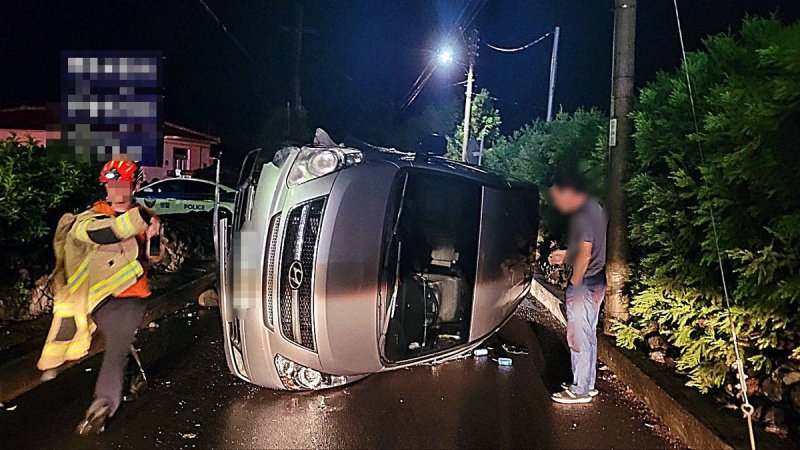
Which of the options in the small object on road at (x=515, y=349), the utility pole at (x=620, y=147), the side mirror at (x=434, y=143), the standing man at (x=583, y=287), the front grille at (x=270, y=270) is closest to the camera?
the front grille at (x=270, y=270)

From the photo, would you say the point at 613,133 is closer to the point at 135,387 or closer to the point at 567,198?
the point at 567,198

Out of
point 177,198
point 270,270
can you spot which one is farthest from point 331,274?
point 177,198

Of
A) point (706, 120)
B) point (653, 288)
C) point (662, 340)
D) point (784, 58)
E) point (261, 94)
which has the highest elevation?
point (261, 94)

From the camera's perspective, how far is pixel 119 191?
15.3 ft

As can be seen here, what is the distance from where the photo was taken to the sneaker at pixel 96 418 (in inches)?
180

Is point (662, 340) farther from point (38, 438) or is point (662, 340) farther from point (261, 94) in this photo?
point (261, 94)

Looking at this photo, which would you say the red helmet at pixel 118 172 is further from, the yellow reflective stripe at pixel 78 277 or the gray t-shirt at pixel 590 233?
the gray t-shirt at pixel 590 233

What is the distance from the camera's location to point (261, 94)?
119 feet

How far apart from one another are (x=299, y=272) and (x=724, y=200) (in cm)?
295

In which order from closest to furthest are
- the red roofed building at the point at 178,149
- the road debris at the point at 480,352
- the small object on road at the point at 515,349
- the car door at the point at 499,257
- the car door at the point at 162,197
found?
the car door at the point at 499,257
the road debris at the point at 480,352
the small object on road at the point at 515,349
the car door at the point at 162,197
the red roofed building at the point at 178,149

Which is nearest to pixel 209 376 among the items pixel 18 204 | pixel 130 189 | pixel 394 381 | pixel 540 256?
pixel 394 381

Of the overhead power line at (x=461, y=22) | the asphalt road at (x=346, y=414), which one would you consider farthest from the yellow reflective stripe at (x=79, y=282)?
the overhead power line at (x=461, y=22)

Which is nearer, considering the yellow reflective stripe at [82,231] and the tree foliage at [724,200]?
the tree foliage at [724,200]

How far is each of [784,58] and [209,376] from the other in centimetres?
500
